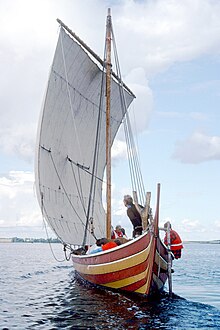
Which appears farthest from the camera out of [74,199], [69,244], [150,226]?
[74,199]

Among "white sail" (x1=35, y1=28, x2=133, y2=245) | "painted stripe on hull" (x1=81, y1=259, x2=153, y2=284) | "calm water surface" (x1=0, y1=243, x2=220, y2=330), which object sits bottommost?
"calm water surface" (x1=0, y1=243, x2=220, y2=330)

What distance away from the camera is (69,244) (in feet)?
77.2

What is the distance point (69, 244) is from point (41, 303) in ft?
22.2

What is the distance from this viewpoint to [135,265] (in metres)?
15.6

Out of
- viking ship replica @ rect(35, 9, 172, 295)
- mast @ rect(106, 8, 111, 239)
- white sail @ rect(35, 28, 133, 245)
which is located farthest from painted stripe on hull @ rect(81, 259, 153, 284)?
white sail @ rect(35, 28, 133, 245)

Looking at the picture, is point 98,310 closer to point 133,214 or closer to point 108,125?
point 133,214

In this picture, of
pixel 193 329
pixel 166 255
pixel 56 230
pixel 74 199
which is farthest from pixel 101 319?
pixel 74 199

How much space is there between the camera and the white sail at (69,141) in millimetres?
21953

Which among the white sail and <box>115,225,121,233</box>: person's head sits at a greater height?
the white sail

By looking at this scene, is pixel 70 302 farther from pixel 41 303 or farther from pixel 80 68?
pixel 80 68

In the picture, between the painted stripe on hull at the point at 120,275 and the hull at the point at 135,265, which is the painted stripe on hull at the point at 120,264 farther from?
the painted stripe on hull at the point at 120,275

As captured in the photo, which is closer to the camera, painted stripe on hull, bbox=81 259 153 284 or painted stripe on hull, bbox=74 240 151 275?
painted stripe on hull, bbox=74 240 151 275

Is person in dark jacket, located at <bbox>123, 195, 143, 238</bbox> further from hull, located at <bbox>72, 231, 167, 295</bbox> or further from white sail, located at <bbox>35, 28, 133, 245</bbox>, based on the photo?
white sail, located at <bbox>35, 28, 133, 245</bbox>

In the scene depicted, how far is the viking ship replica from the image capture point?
16125mm
